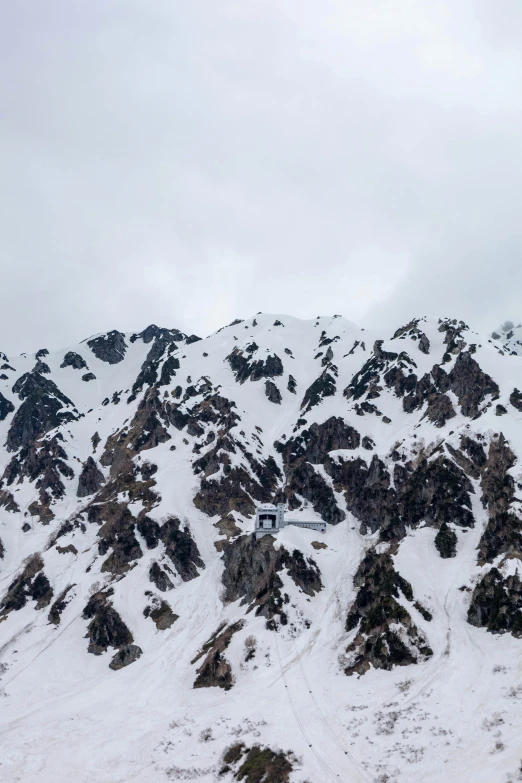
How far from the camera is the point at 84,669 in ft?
260

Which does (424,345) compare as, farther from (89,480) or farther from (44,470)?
(44,470)

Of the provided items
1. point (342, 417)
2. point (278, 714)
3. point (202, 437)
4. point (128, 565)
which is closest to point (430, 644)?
point (278, 714)

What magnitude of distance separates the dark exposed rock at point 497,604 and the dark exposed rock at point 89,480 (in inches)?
4572

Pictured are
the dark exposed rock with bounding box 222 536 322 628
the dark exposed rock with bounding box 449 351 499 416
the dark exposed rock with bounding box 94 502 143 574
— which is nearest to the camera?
the dark exposed rock with bounding box 222 536 322 628

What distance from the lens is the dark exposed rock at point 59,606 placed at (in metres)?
94.0

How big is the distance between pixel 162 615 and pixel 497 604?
5742cm

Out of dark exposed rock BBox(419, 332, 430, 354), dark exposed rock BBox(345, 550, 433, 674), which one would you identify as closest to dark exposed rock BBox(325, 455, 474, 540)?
dark exposed rock BBox(345, 550, 433, 674)

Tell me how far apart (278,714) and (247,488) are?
3079 inches

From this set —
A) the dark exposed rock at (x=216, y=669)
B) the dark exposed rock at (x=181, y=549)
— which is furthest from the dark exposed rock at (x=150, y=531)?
the dark exposed rock at (x=216, y=669)

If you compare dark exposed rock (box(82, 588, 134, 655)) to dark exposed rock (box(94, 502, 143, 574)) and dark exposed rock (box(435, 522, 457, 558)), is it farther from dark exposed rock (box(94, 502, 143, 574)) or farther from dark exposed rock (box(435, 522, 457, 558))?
dark exposed rock (box(435, 522, 457, 558))

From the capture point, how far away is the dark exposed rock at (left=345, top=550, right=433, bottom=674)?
199 feet

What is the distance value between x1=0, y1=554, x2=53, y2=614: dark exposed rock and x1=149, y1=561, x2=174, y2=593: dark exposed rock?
72.2ft

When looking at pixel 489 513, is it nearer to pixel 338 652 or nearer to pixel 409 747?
pixel 338 652

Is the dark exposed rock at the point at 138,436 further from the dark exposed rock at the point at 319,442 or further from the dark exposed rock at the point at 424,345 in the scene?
the dark exposed rock at the point at 424,345
